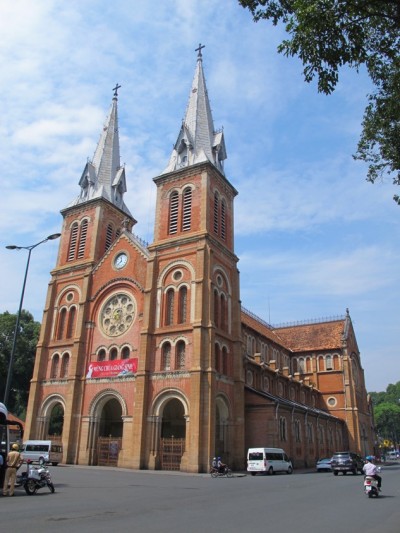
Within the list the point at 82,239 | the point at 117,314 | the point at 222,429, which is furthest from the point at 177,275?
the point at 82,239

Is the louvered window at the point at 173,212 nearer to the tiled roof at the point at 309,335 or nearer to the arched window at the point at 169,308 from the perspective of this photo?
the arched window at the point at 169,308

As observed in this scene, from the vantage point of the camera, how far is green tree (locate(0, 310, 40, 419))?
5678 cm

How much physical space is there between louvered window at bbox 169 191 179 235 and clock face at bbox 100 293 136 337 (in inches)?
283

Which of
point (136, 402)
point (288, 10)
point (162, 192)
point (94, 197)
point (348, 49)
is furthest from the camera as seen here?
point (94, 197)

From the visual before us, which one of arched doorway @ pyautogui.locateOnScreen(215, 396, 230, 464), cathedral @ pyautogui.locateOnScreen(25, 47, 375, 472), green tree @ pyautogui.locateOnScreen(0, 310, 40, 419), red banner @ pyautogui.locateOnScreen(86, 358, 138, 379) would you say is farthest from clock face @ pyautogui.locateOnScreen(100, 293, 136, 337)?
green tree @ pyautogui.locateOnScreen(0, 310, 40, 419)

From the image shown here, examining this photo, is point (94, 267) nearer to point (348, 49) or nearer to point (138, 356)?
point (138, 356)

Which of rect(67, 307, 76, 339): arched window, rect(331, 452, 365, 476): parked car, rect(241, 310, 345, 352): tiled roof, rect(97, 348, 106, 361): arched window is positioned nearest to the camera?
rect(331, 452, 365, 476): parked car

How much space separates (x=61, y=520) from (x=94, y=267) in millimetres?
34629

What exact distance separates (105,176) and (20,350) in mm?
24735

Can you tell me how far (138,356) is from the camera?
3769 cm

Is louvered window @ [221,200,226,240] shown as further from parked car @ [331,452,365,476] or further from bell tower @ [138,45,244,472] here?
parked car @ [331,452,365,476]

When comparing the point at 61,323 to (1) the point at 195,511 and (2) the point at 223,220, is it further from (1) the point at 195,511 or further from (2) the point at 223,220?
(1) the point at 195,511

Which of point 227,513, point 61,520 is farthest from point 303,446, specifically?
point 61,520

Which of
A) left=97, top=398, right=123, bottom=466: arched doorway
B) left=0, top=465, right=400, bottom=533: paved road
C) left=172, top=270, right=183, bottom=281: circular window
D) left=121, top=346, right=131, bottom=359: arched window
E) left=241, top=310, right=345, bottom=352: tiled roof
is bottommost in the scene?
left=0, top=465, right=400, bottom=533: paved road
